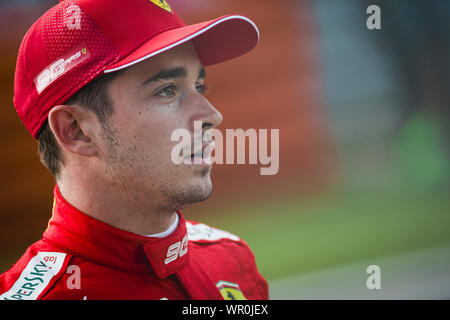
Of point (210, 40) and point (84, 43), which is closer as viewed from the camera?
point (84, 43)

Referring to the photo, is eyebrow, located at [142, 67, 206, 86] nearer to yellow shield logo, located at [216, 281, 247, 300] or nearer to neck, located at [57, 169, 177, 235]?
neck, located at [57, 169, 177, 235]

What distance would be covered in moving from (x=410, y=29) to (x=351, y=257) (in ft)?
4.12

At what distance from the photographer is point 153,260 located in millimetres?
1021

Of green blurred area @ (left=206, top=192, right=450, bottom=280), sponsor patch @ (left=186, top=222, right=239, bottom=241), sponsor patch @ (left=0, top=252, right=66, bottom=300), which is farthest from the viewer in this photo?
green blurred area @ (left=206, top=192, right=450, bottom=280)

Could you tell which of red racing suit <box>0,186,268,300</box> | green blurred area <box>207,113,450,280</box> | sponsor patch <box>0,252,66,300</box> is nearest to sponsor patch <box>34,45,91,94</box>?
red racing suit <box>0,186,268,300</box>

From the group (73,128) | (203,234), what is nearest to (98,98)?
(73,128)

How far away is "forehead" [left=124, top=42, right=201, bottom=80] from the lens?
3.31 ft

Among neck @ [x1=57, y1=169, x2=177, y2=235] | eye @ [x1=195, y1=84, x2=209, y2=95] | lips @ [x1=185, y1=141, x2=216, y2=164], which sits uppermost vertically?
eye @ [x1=195, y1=84, x2=209, y2=95]

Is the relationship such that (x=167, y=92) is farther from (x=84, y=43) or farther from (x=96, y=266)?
(x=96, y=266)

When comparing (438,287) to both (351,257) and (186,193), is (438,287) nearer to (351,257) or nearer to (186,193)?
(351,257)

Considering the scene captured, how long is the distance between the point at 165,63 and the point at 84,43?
0.18 metres

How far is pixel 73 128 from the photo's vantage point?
104 centimetres

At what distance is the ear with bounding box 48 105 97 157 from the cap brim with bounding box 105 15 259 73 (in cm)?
13

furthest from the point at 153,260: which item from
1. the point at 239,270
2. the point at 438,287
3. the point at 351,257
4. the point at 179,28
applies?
the point at 438,287
